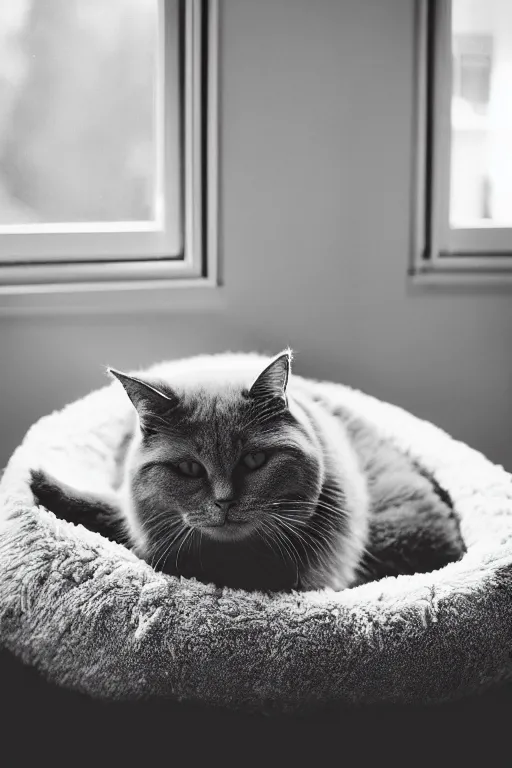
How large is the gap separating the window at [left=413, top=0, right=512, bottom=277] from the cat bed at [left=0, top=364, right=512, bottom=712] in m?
0.91

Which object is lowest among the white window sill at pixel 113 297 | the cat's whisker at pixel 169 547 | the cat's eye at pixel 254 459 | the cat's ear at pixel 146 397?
the cat's whisker at pixel 169 547

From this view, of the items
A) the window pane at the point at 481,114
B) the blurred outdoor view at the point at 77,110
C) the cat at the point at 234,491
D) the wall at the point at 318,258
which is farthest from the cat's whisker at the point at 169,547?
the window pane at the point at 481,114

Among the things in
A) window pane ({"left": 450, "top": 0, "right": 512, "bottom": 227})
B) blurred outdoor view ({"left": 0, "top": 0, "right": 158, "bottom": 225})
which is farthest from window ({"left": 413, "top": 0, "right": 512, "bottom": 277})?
blurred outdoor view ({"left": 0, "top": 0, "right": 158, "bottom": 225})

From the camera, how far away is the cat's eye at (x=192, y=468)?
0.98 meters

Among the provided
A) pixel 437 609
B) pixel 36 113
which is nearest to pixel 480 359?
pixel 437 609

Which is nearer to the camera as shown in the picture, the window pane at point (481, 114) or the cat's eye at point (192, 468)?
the cat's eye at point (192, 468)

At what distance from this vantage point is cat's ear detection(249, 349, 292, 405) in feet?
3.15

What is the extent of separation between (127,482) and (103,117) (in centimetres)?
97

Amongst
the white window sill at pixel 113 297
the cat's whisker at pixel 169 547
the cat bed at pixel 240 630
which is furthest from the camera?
the white window sill at pixel 113 297

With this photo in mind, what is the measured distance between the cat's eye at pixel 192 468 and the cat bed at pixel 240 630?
131mm

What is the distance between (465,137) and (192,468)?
1241mm

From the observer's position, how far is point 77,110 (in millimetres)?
1693

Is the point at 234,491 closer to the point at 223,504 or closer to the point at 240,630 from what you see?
the point at 223,504

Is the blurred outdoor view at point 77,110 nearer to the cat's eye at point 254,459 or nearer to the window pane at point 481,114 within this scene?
the window pane at point 481,114
